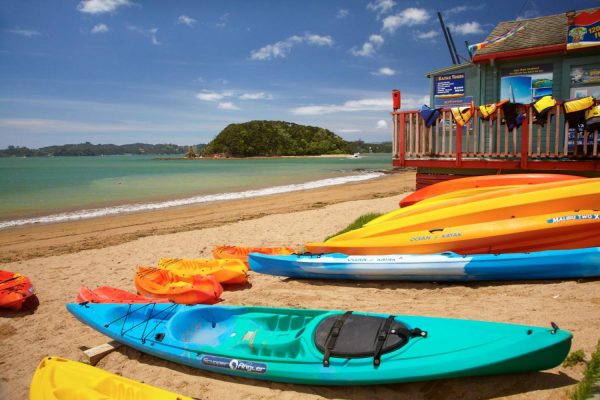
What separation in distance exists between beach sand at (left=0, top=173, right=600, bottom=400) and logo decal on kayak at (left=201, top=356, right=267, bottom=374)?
19 cm

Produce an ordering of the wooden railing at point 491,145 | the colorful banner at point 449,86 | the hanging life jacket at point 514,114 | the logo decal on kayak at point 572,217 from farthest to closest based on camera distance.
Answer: the colorful banner at point 449,86, the hanging life jacket at point 514,114, the wooden railing at point 491,145, the logo decal on kayak at point 572,217

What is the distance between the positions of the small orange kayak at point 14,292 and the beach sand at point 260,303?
173 mm

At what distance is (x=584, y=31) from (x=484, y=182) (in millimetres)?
5186

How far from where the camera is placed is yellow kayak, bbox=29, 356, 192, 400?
318 cm

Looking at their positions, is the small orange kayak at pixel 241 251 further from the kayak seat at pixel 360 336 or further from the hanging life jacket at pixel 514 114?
the hanging life jacket at pixel 514 114

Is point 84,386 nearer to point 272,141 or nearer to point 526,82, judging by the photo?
point 526,82

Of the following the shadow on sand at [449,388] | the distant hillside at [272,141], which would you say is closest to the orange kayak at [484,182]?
the shadow on sand at [449,388]

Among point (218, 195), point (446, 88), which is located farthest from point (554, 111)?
point (218, 195)

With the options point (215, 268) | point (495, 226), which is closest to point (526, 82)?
point (495, 226)

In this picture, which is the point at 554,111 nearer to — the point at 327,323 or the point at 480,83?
the point at 480,83

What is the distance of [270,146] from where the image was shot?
404ft

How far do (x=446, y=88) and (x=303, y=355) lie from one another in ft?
35.8

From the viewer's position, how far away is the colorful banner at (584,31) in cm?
984

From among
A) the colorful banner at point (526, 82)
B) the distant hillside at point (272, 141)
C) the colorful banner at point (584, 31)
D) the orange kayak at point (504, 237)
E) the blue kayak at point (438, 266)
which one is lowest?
the blue kayak at point (438, 266)
